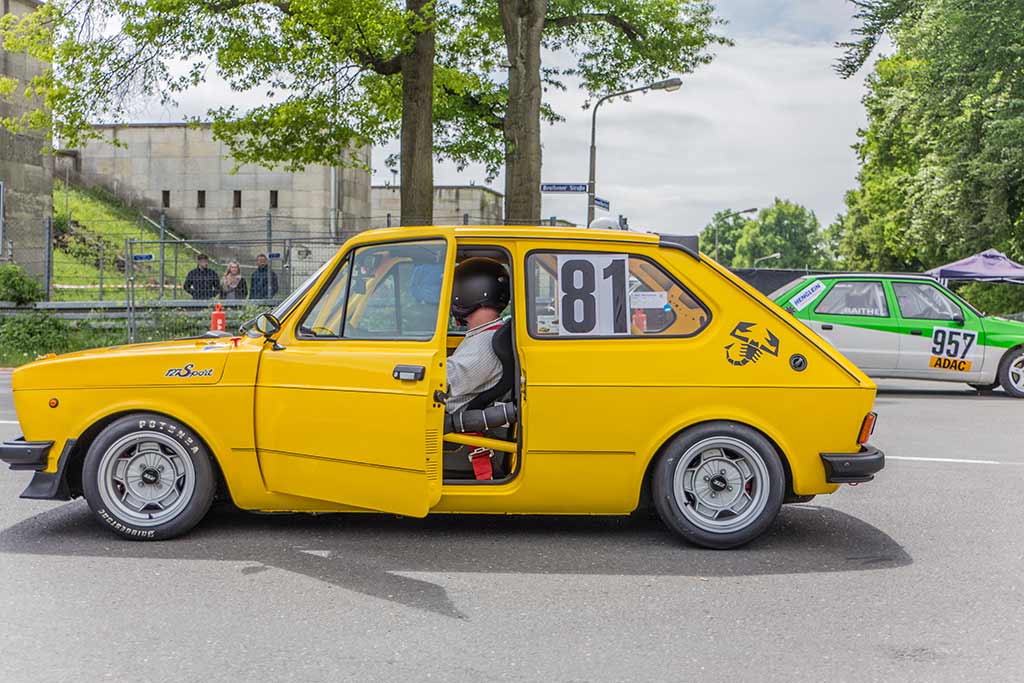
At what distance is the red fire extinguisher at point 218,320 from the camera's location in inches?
766

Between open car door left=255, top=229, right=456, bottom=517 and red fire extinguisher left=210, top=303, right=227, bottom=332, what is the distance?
13.3m

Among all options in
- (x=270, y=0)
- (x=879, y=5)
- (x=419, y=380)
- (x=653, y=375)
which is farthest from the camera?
(x=270, y=0)

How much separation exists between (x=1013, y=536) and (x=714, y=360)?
2.05m

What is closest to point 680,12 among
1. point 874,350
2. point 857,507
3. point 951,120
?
point 951,120

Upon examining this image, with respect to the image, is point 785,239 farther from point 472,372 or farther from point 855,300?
point 472,372

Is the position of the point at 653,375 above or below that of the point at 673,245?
below

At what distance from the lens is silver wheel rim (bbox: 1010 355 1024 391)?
15766 millimetres

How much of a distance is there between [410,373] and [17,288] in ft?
59.2

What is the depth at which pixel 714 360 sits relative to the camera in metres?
5.97

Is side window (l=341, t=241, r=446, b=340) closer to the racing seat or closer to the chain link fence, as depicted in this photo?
the racing seat

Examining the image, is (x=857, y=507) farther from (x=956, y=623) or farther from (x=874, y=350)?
(x=874, y=350)

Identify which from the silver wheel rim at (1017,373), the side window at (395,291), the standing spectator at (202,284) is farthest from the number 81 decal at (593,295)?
the standing spectator at (202,284)

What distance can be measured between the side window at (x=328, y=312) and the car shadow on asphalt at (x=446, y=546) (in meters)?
1.10

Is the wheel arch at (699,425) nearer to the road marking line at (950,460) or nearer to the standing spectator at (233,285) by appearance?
the road marking line at (950,460)
